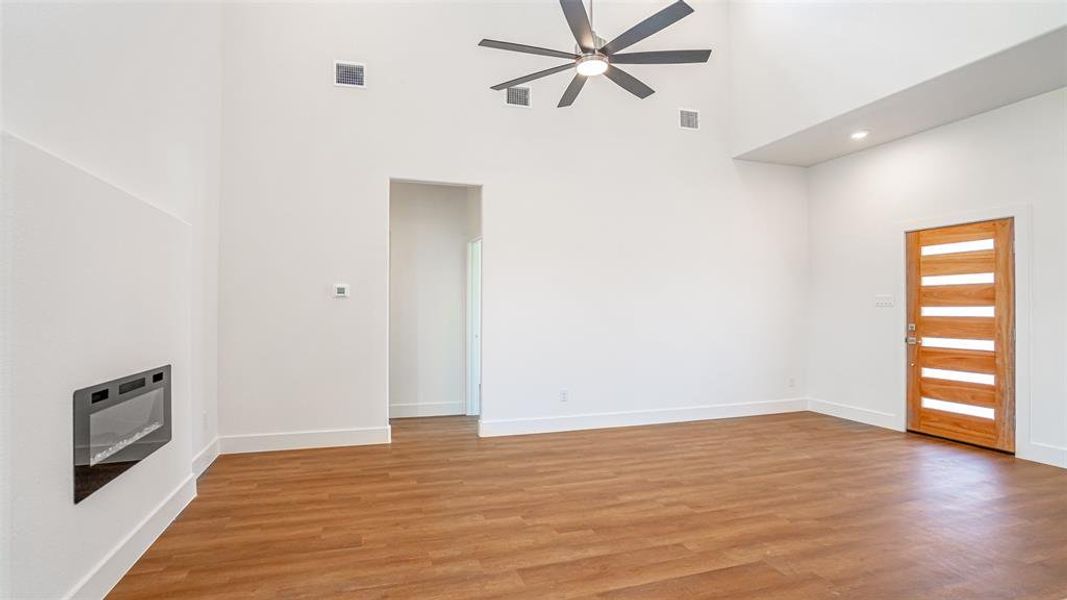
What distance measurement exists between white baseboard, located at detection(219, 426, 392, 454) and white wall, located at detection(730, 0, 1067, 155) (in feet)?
17.2

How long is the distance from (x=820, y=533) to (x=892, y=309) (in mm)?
3783

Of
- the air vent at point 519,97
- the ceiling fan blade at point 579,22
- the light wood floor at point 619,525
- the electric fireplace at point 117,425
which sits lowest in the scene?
the light wood floor at point 619,525

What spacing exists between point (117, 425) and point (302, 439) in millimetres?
2473

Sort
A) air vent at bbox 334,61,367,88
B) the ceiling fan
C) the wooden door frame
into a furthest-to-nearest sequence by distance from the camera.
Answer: air vent at bbox 334,61,367,88, the wooden door frame, the ceiling fan

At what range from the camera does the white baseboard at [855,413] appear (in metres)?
5.72

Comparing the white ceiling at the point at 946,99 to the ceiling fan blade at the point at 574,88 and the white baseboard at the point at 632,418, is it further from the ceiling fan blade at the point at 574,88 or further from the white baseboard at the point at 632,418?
the white baseboard at the point at 632,418

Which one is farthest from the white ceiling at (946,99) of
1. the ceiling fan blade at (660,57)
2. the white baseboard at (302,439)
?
the white baseboard at (302,439)

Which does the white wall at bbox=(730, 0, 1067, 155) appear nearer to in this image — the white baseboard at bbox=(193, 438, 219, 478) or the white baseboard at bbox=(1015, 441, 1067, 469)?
the white baseboard at bbox=(1015, 441, 1067, 469)

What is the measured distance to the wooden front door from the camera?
4730 mm

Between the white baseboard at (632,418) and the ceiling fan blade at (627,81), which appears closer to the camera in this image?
the ceiling fan blade at (627,81)

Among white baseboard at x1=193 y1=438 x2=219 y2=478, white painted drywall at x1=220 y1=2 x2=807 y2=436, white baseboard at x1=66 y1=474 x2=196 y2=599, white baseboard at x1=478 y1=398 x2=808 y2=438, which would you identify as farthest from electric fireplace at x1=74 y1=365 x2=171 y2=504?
white baseboard at x1=478 y1=398 x2=808 y2=438

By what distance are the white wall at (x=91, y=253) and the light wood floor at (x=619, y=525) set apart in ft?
1.29

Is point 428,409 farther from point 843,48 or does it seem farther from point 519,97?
point 843,48

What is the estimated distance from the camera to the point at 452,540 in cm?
293
